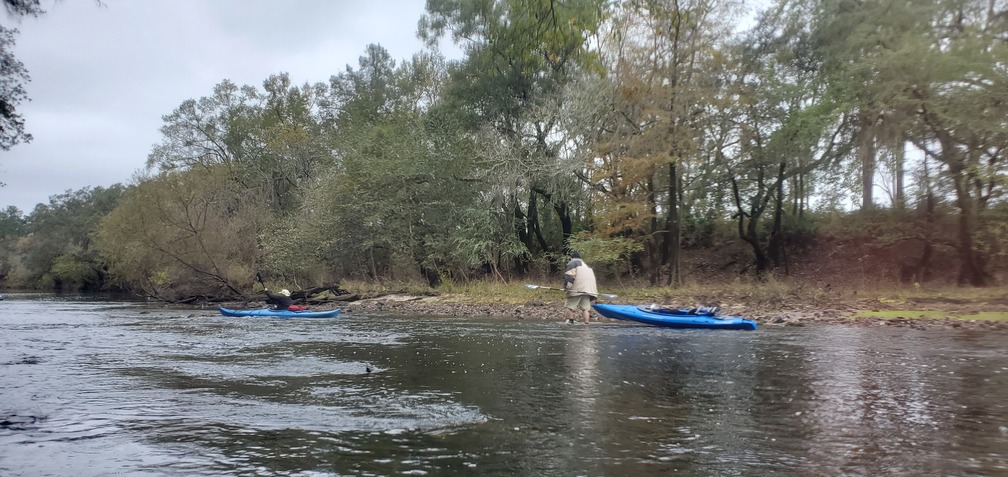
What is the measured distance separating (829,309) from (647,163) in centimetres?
802

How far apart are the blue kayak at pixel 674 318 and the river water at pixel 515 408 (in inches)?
70.5

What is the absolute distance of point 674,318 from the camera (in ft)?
51.6

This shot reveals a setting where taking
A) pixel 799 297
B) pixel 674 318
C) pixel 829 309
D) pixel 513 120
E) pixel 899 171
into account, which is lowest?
pixel 674 318

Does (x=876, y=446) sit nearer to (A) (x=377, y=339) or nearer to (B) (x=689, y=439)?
(B) (x=689, y=439)

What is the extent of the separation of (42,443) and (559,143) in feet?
75.7

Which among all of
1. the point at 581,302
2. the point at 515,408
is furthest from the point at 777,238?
the point at 515,408

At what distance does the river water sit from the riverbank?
3185 millimetres

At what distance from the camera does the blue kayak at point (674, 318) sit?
15117mm

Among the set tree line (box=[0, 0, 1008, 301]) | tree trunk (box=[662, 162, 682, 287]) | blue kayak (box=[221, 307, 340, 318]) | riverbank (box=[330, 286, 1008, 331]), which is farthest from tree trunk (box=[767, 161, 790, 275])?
blue kayak (box=[221, 307, 340, 318])

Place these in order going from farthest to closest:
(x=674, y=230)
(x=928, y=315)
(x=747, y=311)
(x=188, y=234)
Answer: (x=188, y=234), (x=674, y=230), (x=747, y=311), (x=928, y=315)

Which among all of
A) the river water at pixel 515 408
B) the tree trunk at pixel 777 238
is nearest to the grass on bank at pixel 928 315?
the river water at pixel 515 408

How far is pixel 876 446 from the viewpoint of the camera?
538 centimetres

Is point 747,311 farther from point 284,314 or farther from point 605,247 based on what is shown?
point 284,314

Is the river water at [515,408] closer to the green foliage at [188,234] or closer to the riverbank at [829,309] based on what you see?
the riverbank at [829,309]
